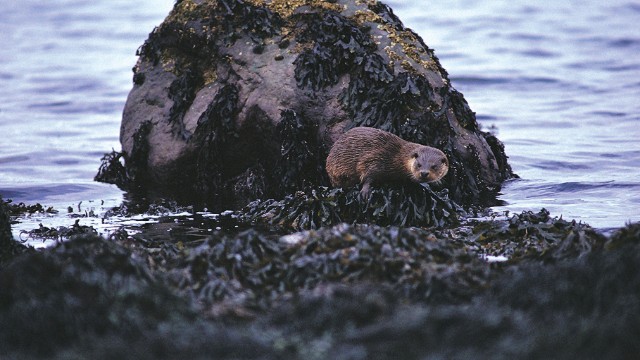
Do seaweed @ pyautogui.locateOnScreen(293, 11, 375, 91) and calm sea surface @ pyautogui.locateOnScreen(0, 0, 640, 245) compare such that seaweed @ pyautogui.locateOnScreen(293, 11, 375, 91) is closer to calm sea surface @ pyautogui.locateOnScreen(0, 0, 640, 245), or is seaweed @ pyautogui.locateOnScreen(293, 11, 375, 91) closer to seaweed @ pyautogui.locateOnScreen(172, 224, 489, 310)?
calm sea surface @ pyautogui.locateOnScreen(0, 0, 640, 245)

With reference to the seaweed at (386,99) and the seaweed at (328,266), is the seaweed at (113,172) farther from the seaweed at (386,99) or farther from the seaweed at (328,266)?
the seaweed at (328,266)

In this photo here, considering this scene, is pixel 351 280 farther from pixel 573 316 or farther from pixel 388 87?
pixel 388 87

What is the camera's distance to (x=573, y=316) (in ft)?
13.8

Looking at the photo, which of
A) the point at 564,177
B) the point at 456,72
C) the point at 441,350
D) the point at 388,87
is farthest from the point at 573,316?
the point at 456,72

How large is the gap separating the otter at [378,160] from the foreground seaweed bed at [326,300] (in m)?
1.85

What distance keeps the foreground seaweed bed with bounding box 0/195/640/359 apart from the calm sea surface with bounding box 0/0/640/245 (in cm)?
295

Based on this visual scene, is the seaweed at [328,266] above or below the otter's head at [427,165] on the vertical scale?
below

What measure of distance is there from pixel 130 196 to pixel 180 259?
13.7 feet

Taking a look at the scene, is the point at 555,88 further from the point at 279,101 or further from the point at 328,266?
the point at 328,266

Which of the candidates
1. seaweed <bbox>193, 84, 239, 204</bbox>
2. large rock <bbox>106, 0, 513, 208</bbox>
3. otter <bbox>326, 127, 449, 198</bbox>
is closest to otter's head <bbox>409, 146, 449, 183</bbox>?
otter <bbox>326, 127, 449, 198</bbox>

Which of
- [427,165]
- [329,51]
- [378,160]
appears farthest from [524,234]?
[329,51]

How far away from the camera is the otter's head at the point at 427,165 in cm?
763

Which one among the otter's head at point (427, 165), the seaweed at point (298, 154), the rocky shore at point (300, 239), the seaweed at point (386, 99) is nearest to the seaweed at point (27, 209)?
the rocky shore at point (300, 239)

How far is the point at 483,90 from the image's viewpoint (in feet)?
51.7
